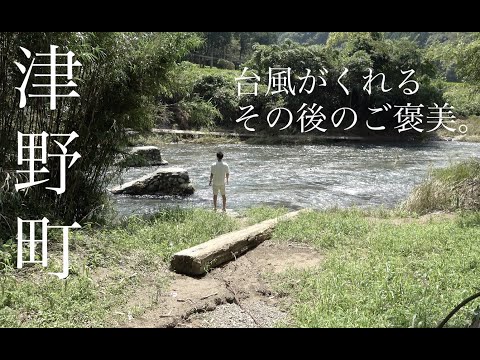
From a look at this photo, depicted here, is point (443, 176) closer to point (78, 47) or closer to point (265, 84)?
point (78, 47)

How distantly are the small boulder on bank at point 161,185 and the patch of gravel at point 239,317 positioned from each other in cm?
752

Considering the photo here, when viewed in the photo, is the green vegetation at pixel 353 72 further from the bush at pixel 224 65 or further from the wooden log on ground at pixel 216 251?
the wooden log on ground at pixel 216 251

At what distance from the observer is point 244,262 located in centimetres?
592

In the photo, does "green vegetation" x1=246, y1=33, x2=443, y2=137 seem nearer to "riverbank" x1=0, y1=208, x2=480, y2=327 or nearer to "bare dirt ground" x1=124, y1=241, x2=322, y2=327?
"riverbank" x1=0, y1=208, x2=480, y2=327

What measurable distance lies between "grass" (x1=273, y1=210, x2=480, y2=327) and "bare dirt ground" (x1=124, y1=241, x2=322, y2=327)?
24cm

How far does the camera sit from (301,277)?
5074 millimetres

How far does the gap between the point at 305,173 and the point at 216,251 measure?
10502mm

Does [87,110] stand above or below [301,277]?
above

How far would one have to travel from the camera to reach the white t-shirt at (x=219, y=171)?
904cm

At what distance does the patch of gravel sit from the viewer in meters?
4.11

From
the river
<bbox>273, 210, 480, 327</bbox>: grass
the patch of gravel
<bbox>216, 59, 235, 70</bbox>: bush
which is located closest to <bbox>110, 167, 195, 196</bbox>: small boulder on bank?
the river

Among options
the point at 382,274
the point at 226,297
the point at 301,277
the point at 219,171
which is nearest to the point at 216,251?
the point at 226,297

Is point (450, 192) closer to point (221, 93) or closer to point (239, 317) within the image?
point (239, 317)

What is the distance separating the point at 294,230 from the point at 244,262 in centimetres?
129
